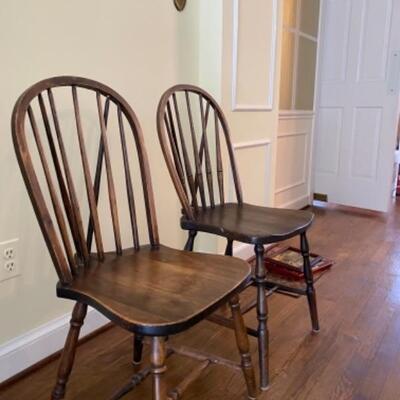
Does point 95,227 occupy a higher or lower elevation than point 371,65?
lower

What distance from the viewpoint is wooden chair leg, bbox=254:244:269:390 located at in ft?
A: 4.09

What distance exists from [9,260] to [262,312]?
0.79m

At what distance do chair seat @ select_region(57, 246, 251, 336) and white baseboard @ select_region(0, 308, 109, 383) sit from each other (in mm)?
434

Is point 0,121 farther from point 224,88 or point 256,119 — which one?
point 256,119

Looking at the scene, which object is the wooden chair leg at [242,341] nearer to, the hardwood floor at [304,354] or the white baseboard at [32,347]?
the hardwood floor at [304,354]

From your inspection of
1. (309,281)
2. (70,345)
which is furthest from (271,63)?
(70,345)

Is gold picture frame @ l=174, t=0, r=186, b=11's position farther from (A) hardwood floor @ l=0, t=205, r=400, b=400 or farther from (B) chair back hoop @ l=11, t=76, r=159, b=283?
(A) hardwood floor @ l=0, t=205, r=400, b=400

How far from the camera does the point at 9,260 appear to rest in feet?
4.06

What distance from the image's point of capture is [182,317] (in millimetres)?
789

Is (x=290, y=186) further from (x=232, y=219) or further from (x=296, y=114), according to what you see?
(x=232, y=219)

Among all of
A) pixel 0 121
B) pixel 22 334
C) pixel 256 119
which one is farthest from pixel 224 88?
pixel 22 334

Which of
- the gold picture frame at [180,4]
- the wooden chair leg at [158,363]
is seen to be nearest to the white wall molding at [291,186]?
the gold picture frame at [180,4]

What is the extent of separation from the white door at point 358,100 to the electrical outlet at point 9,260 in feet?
9.32

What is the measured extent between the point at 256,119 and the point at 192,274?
50.4 inches
